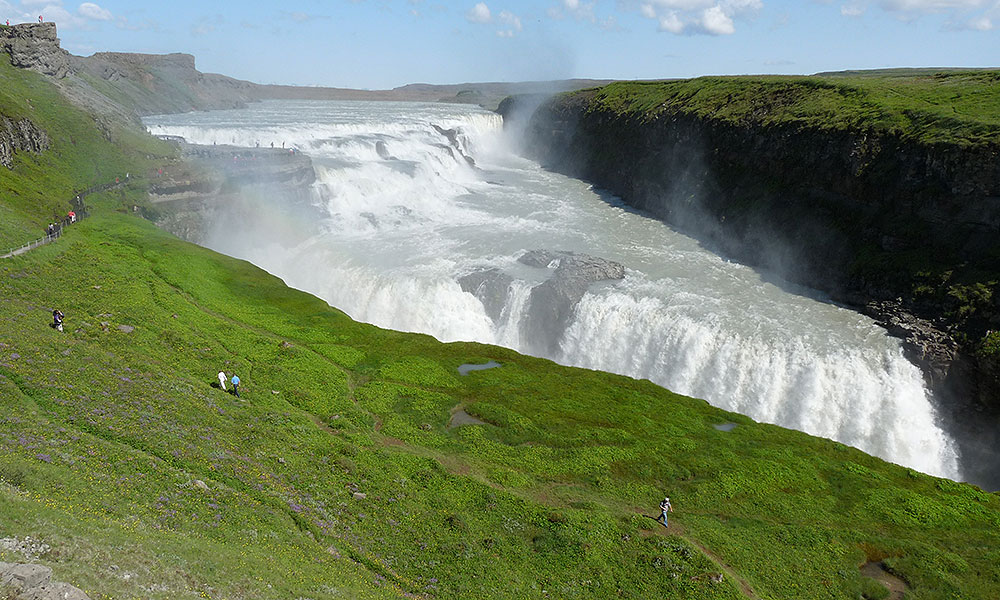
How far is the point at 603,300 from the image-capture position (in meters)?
52.7

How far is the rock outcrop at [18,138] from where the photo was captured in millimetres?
58562

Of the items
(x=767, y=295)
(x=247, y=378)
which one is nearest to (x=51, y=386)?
(x=247, y=378)

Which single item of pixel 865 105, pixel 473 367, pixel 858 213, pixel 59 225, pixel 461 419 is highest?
pixel 865 105

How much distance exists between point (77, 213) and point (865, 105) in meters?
81.9

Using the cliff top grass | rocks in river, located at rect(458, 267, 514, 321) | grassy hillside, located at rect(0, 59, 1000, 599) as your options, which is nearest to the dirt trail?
grassy hillside, located at rect(0, 59, 1000, 599)

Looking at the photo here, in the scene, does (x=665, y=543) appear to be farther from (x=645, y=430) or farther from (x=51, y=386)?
Answer: (x=51, y=386)

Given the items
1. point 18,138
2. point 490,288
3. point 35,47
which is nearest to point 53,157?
point 18,138

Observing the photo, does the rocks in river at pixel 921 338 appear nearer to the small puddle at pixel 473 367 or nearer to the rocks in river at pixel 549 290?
the rocks in river at pixel 549 290

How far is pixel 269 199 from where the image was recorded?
239 ft

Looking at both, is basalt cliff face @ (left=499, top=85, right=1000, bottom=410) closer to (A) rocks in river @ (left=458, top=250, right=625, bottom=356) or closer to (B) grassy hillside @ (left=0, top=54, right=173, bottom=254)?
(A) rocks in river @ (left=458, top=250, right=625, bottom=356)

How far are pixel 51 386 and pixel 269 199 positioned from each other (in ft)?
170

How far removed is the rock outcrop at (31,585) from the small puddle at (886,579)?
2715 cm

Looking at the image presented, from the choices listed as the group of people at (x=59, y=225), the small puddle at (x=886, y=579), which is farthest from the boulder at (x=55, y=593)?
the group of people at (x=59, y=225)

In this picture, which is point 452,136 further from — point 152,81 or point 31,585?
point 31,585
